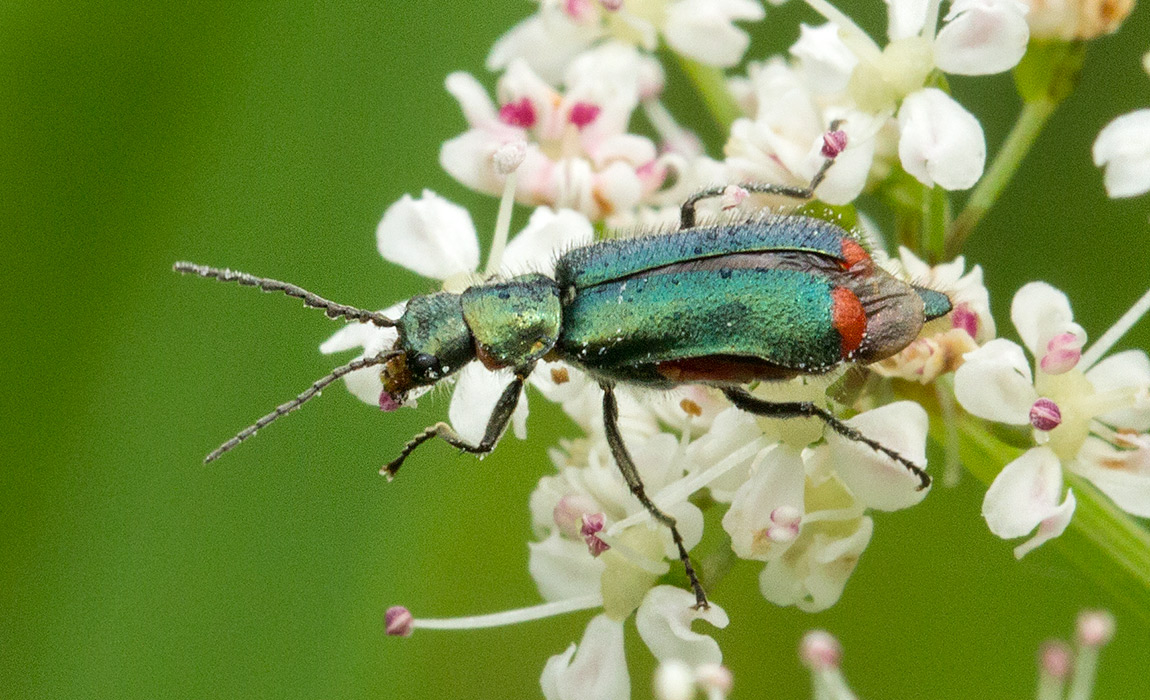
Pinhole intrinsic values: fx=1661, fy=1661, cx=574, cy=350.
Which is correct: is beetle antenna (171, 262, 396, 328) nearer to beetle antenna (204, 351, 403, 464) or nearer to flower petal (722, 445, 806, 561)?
beetle antenna (204, 351, 403, 464)

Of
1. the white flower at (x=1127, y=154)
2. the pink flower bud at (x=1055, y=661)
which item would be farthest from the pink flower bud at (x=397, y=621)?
the white flower at (x=1127, y=154)

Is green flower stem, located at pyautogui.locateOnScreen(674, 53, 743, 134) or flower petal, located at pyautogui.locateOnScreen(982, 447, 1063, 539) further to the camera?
green flower stem, located at pyautogui.locateOnScreen(674, 53, 743, 134)

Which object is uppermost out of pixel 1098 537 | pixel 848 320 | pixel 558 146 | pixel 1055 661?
pixel 558 146

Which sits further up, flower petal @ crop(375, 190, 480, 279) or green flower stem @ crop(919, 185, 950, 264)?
flower petal @ crop(375, 190, 480, 279)

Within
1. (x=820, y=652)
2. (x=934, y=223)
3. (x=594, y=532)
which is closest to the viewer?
(x=820, y=652)

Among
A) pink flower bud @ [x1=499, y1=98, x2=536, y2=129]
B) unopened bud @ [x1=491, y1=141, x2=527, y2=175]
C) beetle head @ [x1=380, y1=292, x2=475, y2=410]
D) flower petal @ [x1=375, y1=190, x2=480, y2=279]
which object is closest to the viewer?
beetle head @ [x1=380, y1=292, x2=475, y2=410]

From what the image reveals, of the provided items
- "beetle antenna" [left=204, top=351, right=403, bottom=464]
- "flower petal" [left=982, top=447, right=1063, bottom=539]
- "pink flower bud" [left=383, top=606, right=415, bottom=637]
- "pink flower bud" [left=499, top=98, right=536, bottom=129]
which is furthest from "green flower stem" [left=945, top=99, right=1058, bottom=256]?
"pink flower bud" [left=383, top=606, right=415, bottom=637]

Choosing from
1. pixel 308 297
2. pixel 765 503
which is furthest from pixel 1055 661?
pixel 308 297

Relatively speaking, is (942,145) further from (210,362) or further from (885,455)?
(210,362)
